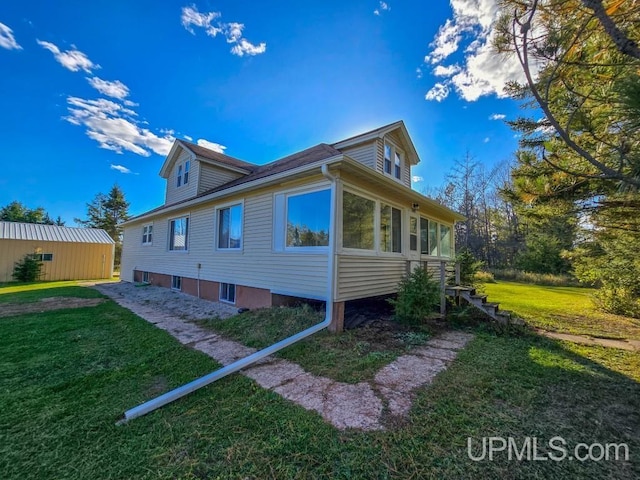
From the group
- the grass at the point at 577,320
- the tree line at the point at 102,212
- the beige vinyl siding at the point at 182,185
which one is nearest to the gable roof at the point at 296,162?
the beige vinyl siding at the point at 182,185

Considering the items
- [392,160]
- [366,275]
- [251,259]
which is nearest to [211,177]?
[251,259]

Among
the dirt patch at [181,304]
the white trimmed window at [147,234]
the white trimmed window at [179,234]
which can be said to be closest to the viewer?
the dirt patch at [181,304]

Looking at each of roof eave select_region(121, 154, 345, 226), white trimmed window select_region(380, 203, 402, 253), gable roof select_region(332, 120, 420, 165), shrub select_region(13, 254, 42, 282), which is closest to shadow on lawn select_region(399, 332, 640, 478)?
white trimmed window select_region(380, 203, 402, 253)

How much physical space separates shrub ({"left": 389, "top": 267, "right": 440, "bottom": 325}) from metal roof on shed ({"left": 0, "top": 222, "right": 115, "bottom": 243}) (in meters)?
22.1

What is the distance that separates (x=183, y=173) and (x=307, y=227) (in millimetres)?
8718

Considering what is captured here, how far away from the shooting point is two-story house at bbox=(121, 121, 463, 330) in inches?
212

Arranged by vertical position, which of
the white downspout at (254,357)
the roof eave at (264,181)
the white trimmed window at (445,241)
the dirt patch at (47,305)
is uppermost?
the roof eave at (264,181)

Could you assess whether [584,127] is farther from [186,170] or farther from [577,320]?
[186,170]

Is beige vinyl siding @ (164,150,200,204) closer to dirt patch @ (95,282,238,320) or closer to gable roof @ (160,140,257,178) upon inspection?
gable roof @ (160,140,257,178)

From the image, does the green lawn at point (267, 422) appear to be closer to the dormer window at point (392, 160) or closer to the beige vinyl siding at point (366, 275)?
the beige vinyl siding at point (366, 275)

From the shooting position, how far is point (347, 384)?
327 cm

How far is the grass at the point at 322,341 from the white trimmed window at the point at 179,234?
5043 millimetres

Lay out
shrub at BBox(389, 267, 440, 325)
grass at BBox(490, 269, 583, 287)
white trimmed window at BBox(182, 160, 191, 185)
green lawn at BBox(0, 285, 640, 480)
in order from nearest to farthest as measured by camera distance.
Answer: green lawn at BBox(0, 285, 640, 480) → shrub at BBox(389, 267, 440, 325) → white trimmed window at BBox(182, 160, 191, 185) → grass at BBox(490, 269, 583, 287)

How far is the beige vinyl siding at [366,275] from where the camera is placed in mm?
5273
